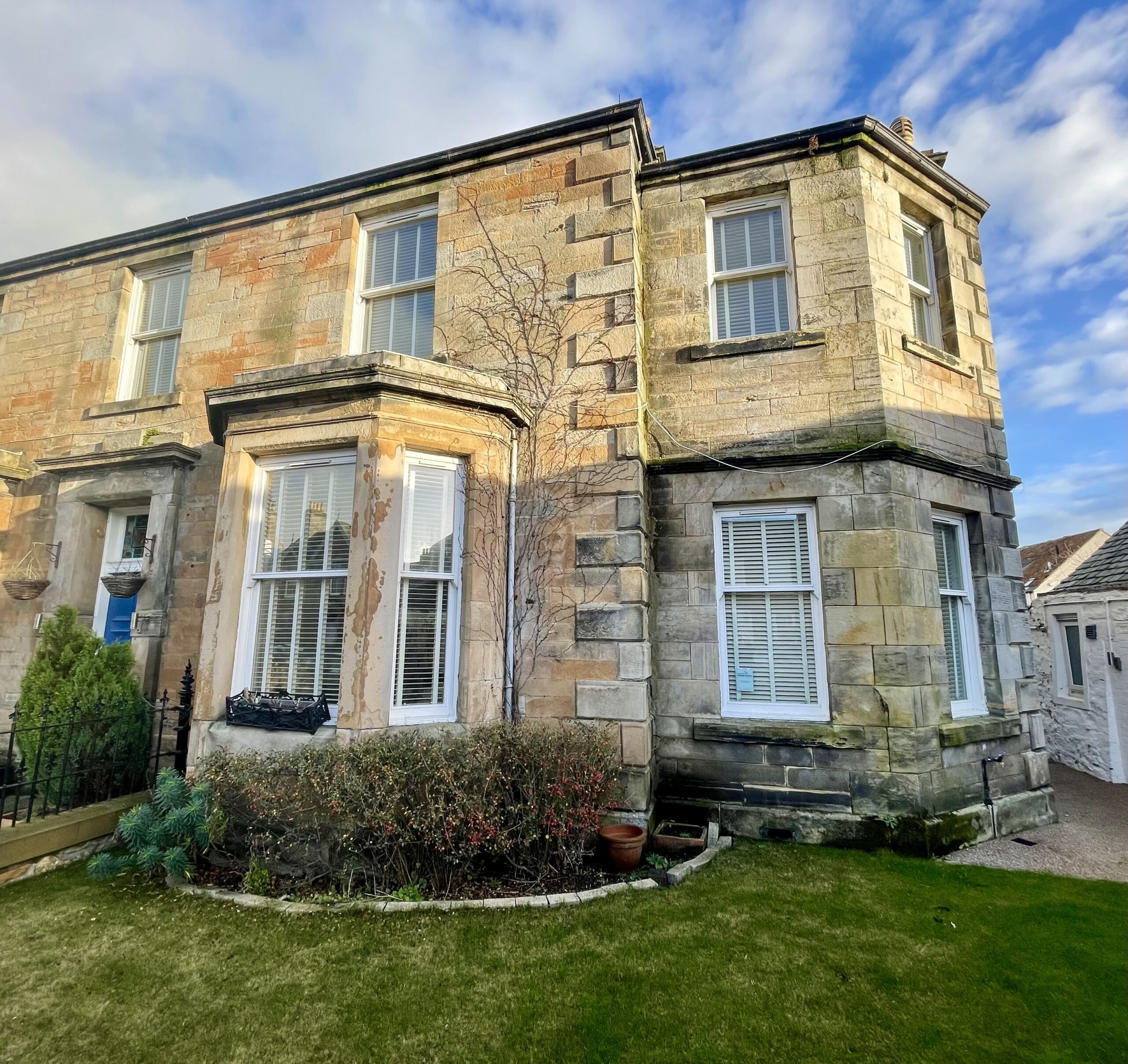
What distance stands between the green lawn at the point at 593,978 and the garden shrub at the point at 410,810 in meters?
0.48

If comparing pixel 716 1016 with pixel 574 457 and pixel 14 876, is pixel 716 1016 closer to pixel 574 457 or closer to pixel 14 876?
pixel 574 457

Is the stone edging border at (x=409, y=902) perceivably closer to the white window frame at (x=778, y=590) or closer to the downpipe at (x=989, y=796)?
the white window frame at (x=778, y=590)

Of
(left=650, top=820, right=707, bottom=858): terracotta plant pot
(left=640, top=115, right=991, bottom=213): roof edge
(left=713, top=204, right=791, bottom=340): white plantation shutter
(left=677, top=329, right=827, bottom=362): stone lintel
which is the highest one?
(left=640, top=115, right=991, bottom=213): roof edge

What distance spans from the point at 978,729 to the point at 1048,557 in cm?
1839

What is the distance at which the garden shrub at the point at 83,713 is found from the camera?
19.0ft

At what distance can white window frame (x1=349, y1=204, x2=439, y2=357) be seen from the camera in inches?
292

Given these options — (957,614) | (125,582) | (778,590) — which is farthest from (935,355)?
(125,582)

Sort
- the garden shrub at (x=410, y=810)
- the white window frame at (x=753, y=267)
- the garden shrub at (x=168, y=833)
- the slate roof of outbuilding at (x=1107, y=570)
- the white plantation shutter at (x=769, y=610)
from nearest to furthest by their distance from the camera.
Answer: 1. the garden shrub at (x=410, y=810)
2. the garden shrub at (x=168, y=833)
3. the white plantation shutter at (x=769, y=610)
4. the white window frame at (x=753, y=267)
5. the slate roof of outbuilding at (x=1107, y=570)

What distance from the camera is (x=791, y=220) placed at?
21.9 feet

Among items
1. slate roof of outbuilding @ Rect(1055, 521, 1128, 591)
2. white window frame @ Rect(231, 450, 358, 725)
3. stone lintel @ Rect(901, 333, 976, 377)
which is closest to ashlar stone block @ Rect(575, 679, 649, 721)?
white window frame @ Rect(231, 450, 358, 725)

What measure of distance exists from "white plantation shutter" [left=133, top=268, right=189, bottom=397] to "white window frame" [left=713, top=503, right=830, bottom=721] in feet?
25.3

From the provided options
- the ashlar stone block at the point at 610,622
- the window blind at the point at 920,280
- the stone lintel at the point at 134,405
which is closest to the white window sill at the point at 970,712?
the ashlar stone block at the point at 610,622

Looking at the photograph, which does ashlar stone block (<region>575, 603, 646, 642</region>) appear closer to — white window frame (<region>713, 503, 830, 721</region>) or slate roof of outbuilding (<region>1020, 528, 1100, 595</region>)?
white window frame (<region>713, 503, 830, 721</region>)

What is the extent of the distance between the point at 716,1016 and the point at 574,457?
4.46 m
